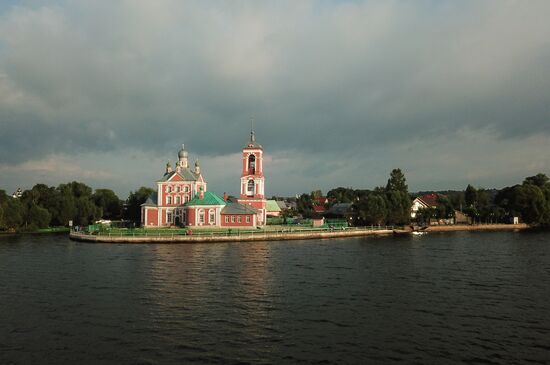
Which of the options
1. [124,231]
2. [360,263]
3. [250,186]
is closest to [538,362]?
[360,263]

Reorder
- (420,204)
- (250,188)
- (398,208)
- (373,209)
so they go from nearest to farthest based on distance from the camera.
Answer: (250,188) → (373,209) → (398,208) → (420,204)

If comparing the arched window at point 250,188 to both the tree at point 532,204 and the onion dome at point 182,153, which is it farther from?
the tree at point 532,204

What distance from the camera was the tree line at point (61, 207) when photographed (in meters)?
87.4

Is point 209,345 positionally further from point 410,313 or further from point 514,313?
point 514,313

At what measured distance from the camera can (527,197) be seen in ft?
357

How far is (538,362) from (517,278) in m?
20.6

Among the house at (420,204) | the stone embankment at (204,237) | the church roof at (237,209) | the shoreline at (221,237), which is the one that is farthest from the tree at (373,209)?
the church roof at (237,209)

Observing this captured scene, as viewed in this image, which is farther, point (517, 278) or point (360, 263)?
point (360, 263)

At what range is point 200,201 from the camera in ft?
266

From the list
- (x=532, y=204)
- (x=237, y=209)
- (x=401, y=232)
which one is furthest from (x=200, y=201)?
(x=532, y=204)

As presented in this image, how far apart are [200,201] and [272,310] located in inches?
2191

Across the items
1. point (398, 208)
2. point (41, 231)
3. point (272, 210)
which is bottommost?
point (41, 231)

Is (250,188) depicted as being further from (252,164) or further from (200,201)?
(200,201)

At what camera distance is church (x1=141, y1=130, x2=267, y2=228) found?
8081 cm
